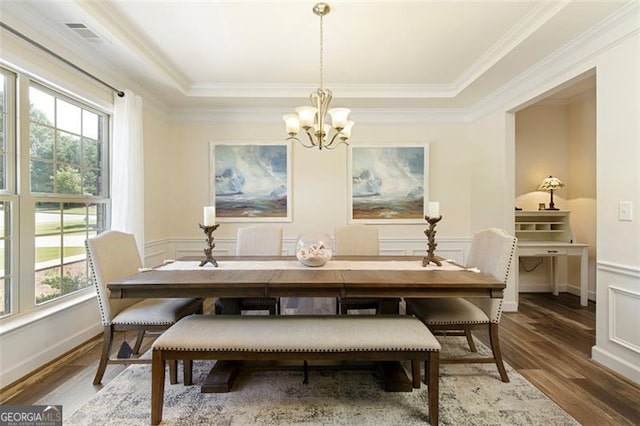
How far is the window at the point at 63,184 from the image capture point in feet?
7.50

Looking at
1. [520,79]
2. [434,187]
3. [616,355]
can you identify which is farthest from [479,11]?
[616,355]

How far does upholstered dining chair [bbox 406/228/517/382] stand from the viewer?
6.59 ft

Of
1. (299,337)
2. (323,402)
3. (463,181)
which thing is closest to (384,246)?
(463,181)

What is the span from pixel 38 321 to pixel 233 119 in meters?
2.86

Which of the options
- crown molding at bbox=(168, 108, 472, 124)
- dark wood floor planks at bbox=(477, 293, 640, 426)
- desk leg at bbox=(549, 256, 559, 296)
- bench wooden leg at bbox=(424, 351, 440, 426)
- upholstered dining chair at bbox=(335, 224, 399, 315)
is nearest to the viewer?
bench wooden leg at bbox=(424, 351, 440, 426)

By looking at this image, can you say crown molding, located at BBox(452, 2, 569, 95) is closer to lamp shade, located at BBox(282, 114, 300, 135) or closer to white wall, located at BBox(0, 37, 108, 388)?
lamp shade, located at BBox(282, 114, 300, 135)

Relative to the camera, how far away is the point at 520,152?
13.7 feet

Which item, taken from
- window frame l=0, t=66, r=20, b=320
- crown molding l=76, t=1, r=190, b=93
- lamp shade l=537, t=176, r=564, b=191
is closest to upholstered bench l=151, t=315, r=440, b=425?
window frame l=0, t=66, r=20, b=320

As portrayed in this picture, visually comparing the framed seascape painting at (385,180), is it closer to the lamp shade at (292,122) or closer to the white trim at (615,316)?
the lamp shade at (292,122)

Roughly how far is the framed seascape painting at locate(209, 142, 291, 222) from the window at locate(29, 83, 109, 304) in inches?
50.8

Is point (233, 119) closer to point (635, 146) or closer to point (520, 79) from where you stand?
point (520, 79)

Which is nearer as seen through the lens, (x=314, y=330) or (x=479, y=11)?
(x=314, y=330)

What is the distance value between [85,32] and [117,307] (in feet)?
6.69

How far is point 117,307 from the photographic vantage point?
6.73ft
